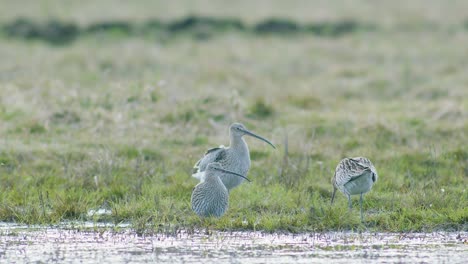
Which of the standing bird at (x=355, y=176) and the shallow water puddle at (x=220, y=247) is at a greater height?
the standing bird at (x=355, y=176)

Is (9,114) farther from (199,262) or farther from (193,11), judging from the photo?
(193,11)

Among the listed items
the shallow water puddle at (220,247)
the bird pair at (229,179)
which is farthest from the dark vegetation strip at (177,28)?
the shallow water puddle at (220,247)

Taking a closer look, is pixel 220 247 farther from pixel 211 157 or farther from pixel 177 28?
pixel 177 28

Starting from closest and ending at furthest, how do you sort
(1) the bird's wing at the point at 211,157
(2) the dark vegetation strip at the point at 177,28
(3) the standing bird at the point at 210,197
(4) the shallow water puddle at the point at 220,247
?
1. (4) the shallow water puddle at the point at 220,247
2. (3) the standing bird at the point at 210,197
3. (1) the bird's wing at the point at 211,157
4. (2) the dark vegetation strip at the point at 177,28

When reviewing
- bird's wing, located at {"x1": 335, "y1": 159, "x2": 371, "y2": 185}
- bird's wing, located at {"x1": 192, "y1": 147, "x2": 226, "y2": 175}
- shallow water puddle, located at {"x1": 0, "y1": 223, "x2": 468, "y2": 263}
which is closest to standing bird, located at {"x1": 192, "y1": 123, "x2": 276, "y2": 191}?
bird's wing, located at {"x1": 192, "y1": 147, "x2": 226, "y2": 175}

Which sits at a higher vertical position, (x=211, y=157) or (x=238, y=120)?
(x=238, y=120)

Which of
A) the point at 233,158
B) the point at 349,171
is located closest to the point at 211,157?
the point at 233,158

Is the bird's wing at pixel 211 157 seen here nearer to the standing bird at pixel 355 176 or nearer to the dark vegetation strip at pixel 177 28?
the standing bird at pixel 355 176

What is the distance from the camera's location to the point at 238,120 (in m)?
14.3

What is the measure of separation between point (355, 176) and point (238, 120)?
5305 millimetres

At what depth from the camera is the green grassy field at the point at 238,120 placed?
31.6 ft

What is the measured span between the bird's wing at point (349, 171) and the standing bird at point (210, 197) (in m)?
1.11

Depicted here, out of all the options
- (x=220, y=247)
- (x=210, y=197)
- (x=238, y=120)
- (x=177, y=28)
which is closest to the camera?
(x=220, y=247)

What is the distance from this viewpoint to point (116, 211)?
941 centimetres
